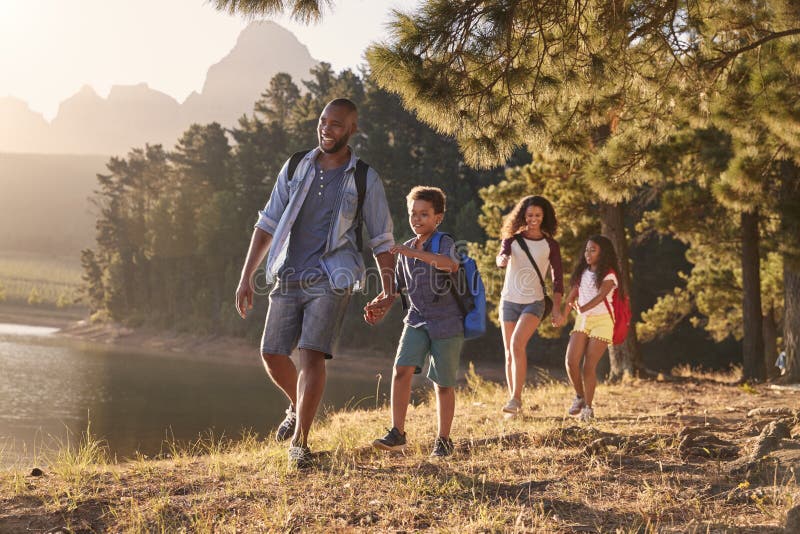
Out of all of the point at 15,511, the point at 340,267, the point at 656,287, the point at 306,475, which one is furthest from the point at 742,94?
the point at 656,287

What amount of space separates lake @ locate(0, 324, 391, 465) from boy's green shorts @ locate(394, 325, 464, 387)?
145 centimetres

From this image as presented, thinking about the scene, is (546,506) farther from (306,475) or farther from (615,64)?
(615,64)

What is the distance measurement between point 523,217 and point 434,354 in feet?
7.44

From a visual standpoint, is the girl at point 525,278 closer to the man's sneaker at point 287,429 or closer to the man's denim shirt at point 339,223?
the man's sneaker at point 287,429

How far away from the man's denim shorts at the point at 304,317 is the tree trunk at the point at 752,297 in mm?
10343

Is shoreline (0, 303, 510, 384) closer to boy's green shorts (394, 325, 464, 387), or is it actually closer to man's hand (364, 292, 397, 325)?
boy's green shorts (394, 325, 464, 387)

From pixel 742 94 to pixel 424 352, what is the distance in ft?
17.7

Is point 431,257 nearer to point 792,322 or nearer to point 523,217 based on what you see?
point 523,217

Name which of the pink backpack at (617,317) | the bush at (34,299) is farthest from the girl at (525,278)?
the bush at (34,299)

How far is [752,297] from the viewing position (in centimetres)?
1264

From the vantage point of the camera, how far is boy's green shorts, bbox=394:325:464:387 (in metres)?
4.73

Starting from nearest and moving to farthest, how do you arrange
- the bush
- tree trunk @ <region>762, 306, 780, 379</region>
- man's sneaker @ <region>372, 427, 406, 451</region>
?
man's sneaker @ <region>372, 427, 406, 451</region> < tree trunk @ <region>762, 306, 780, 379</region> < the bush

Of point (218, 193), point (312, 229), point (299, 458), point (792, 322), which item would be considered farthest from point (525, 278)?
point (218, 193)

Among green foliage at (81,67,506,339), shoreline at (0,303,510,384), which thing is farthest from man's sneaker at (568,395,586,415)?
green foliage at (81,67,506,339)
